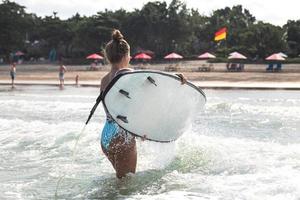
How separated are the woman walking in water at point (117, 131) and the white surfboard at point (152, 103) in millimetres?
152

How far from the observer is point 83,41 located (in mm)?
83625

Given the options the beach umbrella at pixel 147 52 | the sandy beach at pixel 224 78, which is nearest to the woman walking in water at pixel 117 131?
the sandy beach at pixel 224 78

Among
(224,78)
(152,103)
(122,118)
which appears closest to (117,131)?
(122,118)

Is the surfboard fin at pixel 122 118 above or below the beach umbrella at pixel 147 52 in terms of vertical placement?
above

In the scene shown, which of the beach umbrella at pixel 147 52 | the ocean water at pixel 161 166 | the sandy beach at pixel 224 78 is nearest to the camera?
the ocean water at pixel 161 166

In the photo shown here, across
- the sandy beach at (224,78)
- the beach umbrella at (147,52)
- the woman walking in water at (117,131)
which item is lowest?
the sandy beach at (224,78)

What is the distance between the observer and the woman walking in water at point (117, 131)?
20.4 feet

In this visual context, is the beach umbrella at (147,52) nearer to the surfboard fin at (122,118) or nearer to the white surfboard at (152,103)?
the white surfboard at (152,103)

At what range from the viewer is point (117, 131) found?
6.30 meters

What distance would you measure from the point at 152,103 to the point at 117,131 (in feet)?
1.82

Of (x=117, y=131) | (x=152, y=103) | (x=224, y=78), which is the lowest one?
(x=224, y=78)

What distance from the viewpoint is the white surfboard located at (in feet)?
19.9

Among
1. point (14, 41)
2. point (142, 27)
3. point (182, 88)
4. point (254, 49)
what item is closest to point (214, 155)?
point (182, 88)

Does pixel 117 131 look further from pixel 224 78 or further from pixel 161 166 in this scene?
pixel 224 78
